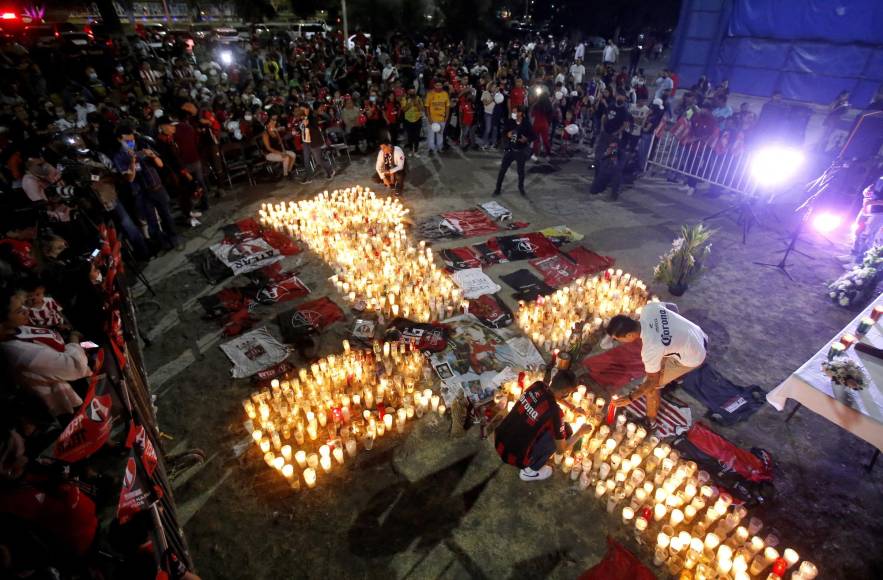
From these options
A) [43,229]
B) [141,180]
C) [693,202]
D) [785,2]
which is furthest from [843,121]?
[43,229]

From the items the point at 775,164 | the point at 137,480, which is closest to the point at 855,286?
the point at 775,164

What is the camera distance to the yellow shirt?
42.3 feet

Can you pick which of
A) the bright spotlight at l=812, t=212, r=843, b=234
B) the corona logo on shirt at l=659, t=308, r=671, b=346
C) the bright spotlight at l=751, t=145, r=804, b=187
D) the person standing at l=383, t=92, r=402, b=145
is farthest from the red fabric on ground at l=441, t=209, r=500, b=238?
the bright spotlight at l=812, t=212, r=843, b=234

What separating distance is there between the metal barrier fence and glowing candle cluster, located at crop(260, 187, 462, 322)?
7.45 m

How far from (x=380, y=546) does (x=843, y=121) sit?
17.9m

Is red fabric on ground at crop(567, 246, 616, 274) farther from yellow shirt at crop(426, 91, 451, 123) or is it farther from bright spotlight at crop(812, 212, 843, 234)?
yellow shirt at crop(426, 91, 451, 123)

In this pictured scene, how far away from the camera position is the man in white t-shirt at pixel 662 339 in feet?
15.4

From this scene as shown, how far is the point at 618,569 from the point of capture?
380cm

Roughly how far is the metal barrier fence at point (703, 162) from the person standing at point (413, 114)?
6.58m

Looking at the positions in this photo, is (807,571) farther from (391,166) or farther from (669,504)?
(391,166)

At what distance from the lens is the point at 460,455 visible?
5.03 metres

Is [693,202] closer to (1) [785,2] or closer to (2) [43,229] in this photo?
(1) [785,2]

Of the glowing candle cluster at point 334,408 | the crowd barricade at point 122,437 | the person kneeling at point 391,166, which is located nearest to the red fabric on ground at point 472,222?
the person kneeling at point 391,166

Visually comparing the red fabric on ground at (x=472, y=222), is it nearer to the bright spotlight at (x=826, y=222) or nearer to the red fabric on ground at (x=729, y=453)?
the red fabric on ground at (x=729, y=453)
